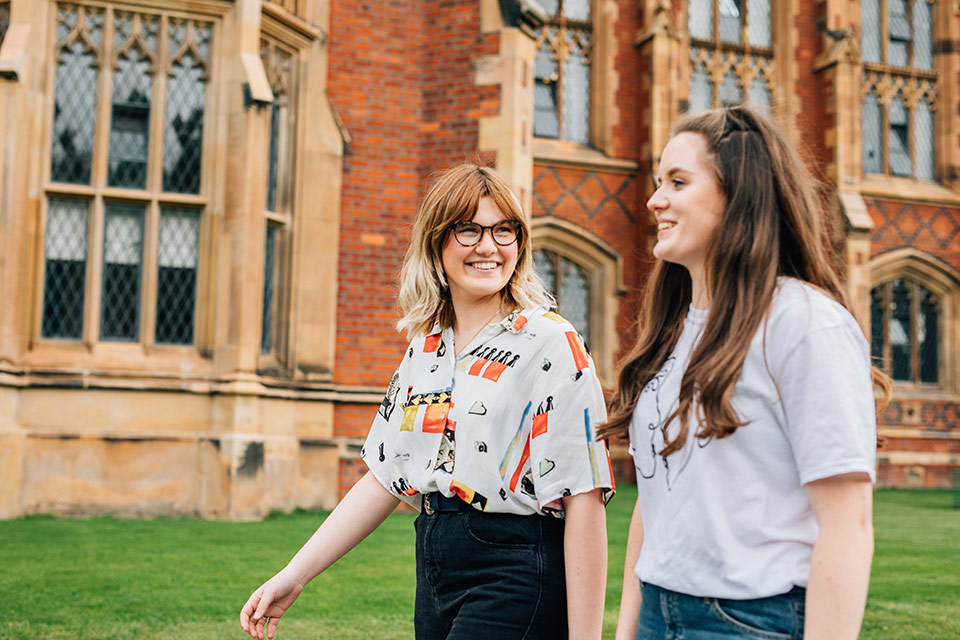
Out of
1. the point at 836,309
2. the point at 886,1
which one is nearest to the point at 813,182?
the point at 836,309

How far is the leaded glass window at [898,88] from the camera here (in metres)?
16.2

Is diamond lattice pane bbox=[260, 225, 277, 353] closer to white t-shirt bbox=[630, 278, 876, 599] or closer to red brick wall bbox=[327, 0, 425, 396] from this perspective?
red brick wall bbox=[327, 0, 425, 396]

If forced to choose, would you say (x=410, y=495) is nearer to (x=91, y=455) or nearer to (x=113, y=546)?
(x=113, y=546)

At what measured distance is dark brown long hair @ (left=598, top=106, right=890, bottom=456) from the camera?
1.49 m

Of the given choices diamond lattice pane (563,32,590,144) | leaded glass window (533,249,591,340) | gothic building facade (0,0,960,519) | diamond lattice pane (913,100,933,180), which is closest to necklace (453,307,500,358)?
gothic building facade (0,0,960,519)

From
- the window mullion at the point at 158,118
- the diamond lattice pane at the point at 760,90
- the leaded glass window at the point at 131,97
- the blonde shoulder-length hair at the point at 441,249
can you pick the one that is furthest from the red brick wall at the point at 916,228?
the blonde shoulder-length hair at the point at 441,249

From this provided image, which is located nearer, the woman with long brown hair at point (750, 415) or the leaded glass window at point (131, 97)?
the woman with long brown hair at point (750, 415)

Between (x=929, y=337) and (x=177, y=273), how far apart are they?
12.4 meters

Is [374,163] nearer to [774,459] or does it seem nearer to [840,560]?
[774,459]

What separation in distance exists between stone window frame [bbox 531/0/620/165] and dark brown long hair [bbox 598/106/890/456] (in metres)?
12.8

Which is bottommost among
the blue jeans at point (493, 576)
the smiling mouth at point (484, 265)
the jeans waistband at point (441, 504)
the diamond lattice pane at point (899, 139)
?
the blue jeans at point (493, 576)

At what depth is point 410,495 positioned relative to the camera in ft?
7.43

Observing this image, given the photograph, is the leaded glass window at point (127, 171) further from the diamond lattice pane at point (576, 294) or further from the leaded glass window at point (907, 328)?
the leaded glass window at point (907, 328)

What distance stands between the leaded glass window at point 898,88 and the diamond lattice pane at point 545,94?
5.36 meters
